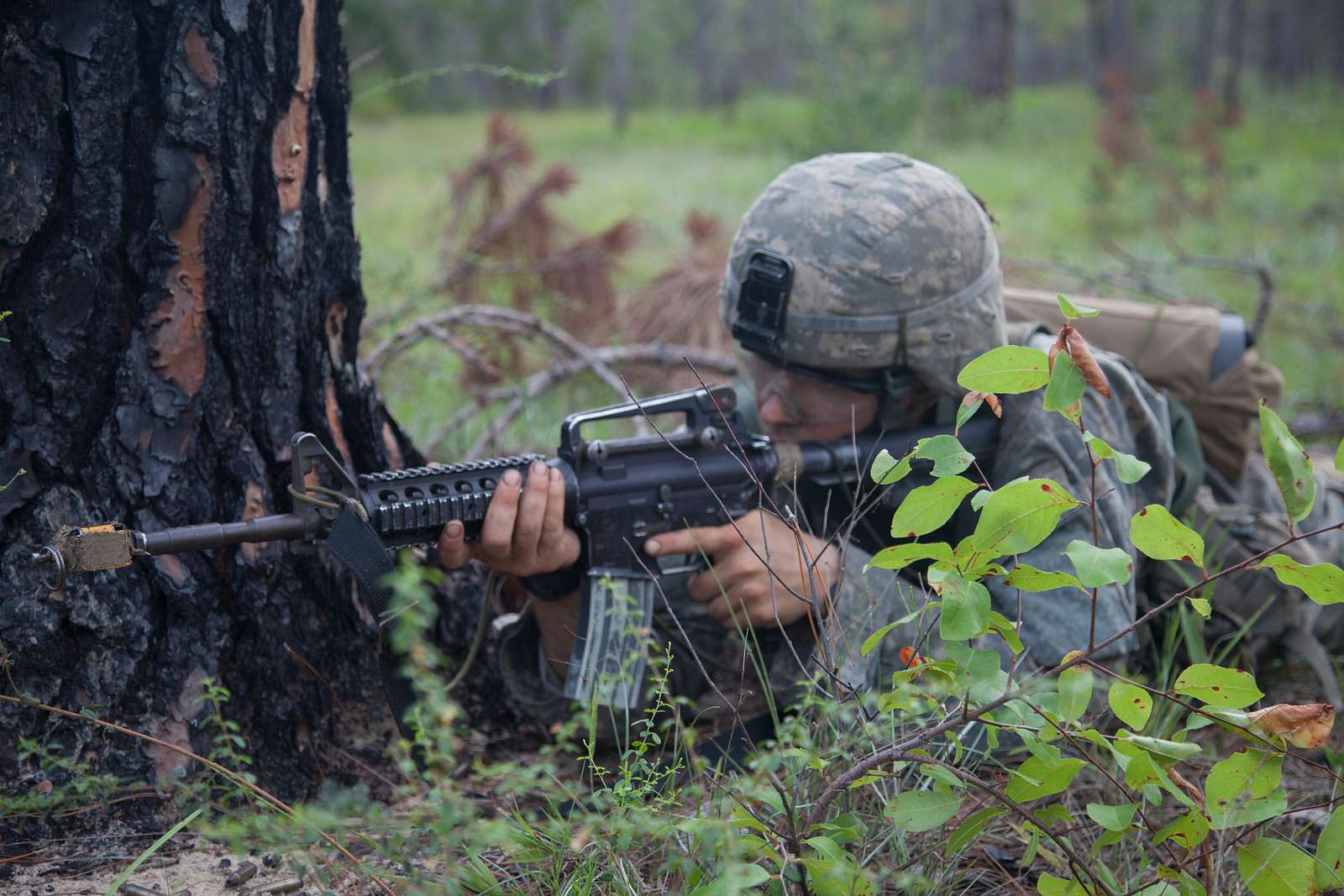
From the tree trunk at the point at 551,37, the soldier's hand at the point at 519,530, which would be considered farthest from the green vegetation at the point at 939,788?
the tree trunk at the point at 551,37

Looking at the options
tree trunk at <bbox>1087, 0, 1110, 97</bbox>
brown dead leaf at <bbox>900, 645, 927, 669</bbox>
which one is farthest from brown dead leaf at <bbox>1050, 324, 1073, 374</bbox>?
tree trunk at <bbox>1087, 0, 1110, 97</bbox>

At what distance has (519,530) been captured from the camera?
7.08 ft

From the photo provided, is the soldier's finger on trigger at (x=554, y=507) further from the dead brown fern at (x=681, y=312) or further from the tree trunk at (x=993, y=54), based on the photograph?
the tree trunk at (x=993, y=54)

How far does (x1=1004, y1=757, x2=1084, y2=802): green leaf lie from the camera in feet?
4.88

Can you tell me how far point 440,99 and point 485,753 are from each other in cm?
2763

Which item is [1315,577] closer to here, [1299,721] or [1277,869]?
[1299,721]

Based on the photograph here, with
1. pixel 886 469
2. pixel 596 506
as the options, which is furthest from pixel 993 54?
pixel 886 469

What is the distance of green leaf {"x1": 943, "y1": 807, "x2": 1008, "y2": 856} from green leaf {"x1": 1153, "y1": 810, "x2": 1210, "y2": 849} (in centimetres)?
21

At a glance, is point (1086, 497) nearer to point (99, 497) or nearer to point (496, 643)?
point (496, 643)

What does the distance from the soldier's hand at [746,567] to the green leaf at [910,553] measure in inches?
32.0

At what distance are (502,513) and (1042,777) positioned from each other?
1047 millimetres

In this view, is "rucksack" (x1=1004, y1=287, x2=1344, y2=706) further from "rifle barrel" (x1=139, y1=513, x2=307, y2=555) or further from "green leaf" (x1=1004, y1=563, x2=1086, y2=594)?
"rifle barrel" (x1=139, y1=513, x2=307, y2=555)

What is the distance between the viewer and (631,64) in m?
34.0

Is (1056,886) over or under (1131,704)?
under
